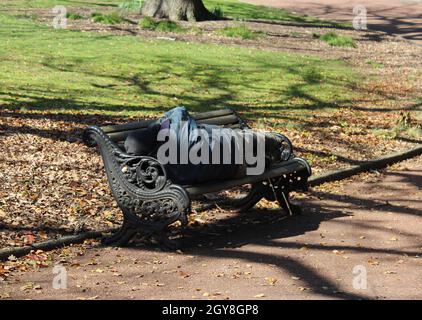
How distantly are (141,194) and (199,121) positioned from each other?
1.74 metres

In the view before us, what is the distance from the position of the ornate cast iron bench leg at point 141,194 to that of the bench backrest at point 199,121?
230mm

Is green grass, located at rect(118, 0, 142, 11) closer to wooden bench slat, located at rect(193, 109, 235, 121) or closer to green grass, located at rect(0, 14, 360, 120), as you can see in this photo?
green grass, located at rect(0, 14, 360, 120)

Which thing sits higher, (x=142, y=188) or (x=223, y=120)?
(x=223, y=120)

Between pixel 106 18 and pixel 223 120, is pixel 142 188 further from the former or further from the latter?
pixel 106 18

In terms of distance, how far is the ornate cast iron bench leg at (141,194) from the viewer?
791cm

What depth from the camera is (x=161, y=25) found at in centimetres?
2306

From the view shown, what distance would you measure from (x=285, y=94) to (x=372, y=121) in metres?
2.33

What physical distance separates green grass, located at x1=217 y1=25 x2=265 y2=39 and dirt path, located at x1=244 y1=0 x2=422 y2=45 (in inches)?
231

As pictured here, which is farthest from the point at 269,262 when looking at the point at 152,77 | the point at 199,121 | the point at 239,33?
the point at 239,33

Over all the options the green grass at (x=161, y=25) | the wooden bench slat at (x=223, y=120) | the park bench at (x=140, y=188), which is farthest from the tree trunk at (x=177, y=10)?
the park bench at (x=140, y=188)

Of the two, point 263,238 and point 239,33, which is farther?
point 239,33

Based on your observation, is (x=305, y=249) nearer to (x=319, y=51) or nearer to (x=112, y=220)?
(x=112, y=220)

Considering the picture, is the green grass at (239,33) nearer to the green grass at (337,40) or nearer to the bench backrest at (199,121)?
the green grass at (337,40)
